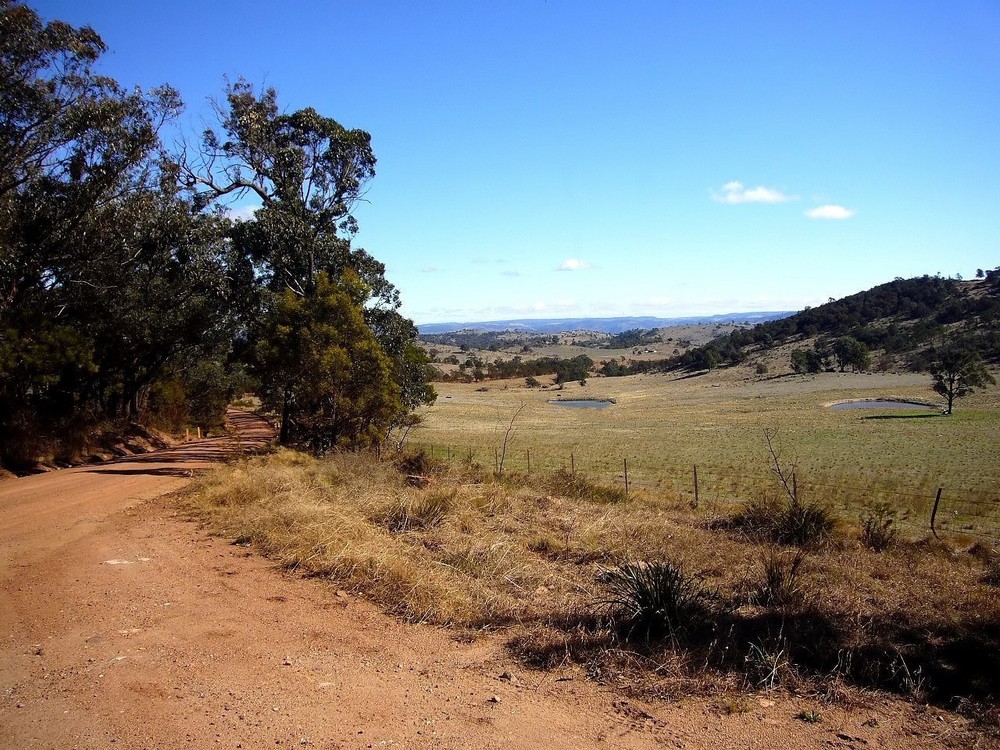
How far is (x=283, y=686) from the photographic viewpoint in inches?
216

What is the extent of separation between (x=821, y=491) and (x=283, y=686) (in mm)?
21259

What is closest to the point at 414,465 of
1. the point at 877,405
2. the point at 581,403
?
the point at 877,405

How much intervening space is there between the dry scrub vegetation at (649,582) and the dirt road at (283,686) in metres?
0.42

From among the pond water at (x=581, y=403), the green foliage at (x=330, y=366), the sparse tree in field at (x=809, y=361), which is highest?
the green foliage at (x=330, y=366)

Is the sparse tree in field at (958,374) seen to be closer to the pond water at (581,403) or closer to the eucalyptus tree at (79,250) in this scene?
the pond water at (581,403)

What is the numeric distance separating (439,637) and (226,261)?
22756 mm

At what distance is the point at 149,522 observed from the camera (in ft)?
36.6

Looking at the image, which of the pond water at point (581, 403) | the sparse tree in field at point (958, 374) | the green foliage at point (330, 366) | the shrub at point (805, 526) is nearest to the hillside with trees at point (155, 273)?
the green foliage at point (330, 366)

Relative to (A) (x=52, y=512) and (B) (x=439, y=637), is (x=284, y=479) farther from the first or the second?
(B) (x=439, y=637)

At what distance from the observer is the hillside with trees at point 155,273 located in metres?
17.2

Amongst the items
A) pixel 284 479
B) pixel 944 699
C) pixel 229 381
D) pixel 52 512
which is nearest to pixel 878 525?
pixel 944 699

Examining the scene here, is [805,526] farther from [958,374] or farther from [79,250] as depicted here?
[958,374]

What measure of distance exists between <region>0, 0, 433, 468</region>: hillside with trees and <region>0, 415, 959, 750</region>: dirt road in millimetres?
10487

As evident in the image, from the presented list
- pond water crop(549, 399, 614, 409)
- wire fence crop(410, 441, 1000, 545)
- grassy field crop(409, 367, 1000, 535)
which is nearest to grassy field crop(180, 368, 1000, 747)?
wire fence crop(410, 441, 1000, 545)
